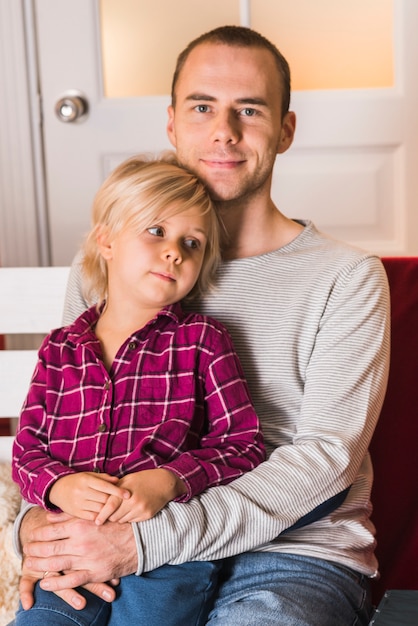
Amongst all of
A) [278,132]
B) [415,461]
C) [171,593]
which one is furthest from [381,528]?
[278,132]

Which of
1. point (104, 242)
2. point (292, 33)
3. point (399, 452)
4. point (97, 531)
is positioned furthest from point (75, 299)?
point (292, 33)

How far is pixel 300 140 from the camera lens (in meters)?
2.35

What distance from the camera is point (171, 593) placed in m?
1.15

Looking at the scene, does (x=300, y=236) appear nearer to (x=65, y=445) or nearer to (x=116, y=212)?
(x=116, y=212)

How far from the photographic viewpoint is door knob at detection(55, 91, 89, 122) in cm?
235

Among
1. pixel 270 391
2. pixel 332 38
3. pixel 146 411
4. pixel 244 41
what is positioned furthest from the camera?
pixel 332 38

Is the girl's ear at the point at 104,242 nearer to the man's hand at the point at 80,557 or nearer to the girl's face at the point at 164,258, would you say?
the girl's face at the point at 164,258

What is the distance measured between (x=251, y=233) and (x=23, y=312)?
0.56 m

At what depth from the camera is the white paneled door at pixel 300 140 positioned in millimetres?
2344

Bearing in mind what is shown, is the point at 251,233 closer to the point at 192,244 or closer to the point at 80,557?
the point at 192,244

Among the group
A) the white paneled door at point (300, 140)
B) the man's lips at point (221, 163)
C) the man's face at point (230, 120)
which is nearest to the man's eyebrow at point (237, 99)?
the man's face at point (230, 120)

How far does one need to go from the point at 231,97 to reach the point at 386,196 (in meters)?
1.02

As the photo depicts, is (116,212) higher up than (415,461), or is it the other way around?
(116,212)

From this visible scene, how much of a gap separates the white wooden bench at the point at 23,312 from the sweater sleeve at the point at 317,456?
2.08 ft
